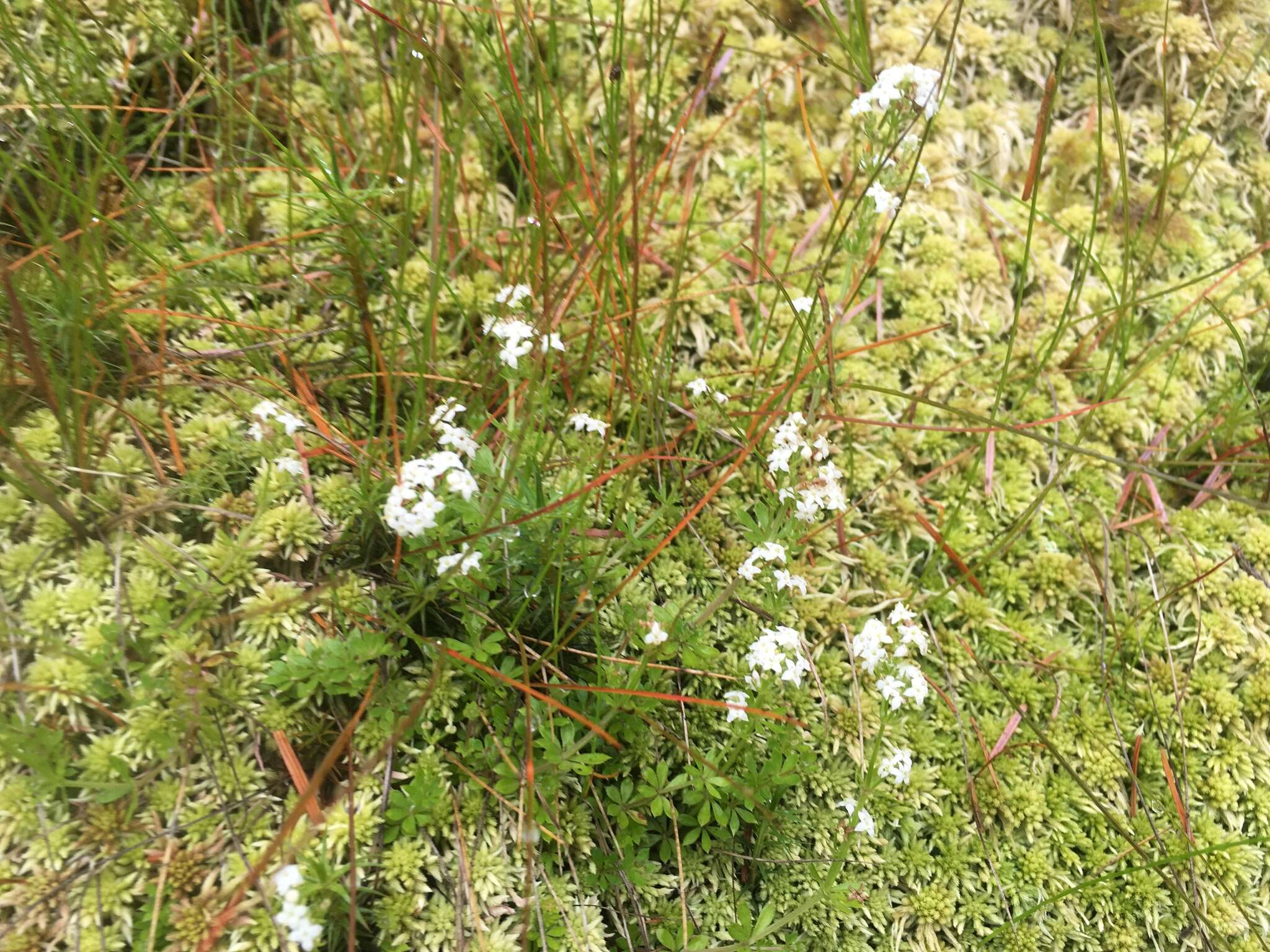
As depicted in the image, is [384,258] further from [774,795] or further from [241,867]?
[774,795]

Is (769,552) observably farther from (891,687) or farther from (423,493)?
(423,493)

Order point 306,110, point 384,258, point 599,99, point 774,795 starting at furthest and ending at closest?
point 599,99 < point 306,110 < point 384,258 < point 774,795

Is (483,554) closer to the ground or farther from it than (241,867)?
farther from it

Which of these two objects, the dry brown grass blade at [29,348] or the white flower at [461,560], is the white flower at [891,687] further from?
the dry brown grass blade at [29,348]

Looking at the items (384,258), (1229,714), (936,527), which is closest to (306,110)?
(384,258)

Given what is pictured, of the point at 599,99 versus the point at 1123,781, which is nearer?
the point at 1123,781

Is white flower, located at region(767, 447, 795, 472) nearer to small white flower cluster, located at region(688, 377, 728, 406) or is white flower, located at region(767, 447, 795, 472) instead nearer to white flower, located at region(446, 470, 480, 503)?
small white flower cluster, located at region(688, 377, 728, 406)

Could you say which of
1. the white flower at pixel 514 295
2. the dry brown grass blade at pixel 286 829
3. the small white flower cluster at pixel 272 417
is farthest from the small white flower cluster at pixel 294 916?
the white flower at pixel 514 295
